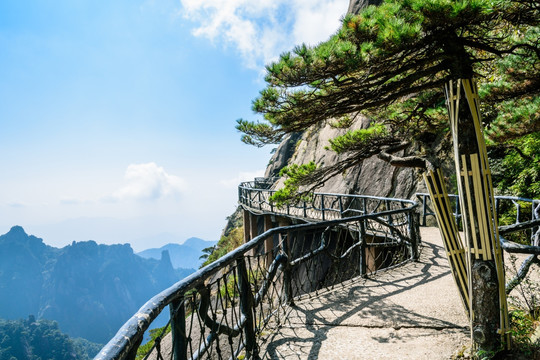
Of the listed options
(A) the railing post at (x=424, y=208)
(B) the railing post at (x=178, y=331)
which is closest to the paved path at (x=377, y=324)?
(B) the railing post at (x=178, y=331)

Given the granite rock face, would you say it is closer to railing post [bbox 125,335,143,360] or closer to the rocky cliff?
the rocky cliff

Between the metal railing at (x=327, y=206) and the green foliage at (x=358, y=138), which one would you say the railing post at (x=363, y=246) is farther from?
the metal railing at (x=327, y=206)

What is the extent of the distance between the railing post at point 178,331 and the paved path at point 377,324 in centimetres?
172

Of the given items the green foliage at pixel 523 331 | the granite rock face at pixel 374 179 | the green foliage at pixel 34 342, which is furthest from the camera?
the green foliage at pixel 34 342

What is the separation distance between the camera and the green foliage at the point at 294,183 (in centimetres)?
647

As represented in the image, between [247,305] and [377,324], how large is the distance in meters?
2.03

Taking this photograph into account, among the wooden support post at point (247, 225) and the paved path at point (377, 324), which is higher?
the wooden support post at point (247, 225)

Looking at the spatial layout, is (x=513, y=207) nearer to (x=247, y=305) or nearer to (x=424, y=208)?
(x=424, y=208)

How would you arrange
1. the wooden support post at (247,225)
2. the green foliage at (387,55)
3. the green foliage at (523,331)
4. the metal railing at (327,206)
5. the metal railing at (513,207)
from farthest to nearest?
the wooden support post at (247,225), the metal railing at (327,206), the metal railing at (513,207), the green foliage at (523,331), the green foliage at (387,55)

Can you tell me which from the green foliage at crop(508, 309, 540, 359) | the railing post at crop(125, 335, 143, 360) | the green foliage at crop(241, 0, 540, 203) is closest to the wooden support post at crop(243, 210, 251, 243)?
the green foliage at crop(241, 0, 540, 203)

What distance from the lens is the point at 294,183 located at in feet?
22.0

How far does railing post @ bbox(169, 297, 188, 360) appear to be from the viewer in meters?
1.75

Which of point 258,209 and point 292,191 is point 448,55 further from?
point 258,209

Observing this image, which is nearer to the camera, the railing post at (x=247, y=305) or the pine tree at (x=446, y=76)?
the pine tree at (x=446, y=76)
